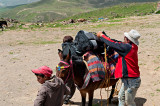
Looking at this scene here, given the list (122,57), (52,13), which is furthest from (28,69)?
(52,13)

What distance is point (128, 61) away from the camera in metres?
3.66

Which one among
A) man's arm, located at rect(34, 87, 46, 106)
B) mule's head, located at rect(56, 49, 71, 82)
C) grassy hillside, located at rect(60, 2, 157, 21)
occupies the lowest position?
man's arm, located at rect(34, 87, 46, 106)

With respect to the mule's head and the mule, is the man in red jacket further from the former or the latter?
the mule's head

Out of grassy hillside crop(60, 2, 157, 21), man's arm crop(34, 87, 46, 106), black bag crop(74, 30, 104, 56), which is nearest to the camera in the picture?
man's arm crop(34, 87, 46, 106)

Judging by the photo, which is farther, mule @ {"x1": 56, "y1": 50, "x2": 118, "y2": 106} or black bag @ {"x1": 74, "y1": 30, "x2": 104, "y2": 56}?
black bag @ {"x1": 74, "y1": 30, "x2": 104, "y2": 56}

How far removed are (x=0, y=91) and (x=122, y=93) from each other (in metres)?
4.53

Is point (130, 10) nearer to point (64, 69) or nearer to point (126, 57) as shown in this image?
point (126, 57)

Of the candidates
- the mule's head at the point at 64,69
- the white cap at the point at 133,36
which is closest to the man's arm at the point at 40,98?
the mule's head at the point at 64,69

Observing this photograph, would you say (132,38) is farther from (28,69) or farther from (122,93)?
(28,69)

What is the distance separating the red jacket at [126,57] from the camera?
3.57 meters

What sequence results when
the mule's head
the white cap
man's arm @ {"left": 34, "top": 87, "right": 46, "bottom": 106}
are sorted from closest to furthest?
man's arm @ {"left": 34, "top": 87, "right": 46, "bottom": 106}
the white cap
the mule's head

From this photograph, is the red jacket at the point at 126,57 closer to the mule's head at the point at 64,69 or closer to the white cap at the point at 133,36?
the white cap at the point at 133,36

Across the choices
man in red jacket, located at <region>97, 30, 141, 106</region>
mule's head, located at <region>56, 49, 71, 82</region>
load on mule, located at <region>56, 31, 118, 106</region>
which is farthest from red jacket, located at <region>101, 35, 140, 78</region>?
mule's head, located at <region>56, 49, 71, 82</region>

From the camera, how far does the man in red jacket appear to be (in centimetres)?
358
